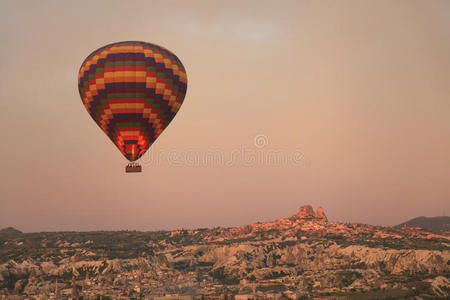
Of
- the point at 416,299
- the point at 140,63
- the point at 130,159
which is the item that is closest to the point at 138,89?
the point at 140,63

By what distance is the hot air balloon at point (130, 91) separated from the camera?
77875mm

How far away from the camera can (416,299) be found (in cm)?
19988

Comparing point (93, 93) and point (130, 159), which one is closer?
point (130, 159)

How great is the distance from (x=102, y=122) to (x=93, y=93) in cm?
444

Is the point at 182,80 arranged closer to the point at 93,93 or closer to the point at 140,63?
the point at 140,63

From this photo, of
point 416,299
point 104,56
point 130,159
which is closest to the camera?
point 130,159

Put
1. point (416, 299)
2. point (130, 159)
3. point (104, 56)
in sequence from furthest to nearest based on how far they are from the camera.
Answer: point (416, 299), point (104, 56), point (130, 159)

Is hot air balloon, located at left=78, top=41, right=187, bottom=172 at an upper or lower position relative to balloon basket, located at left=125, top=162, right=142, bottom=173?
upper

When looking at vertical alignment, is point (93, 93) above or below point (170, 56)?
below

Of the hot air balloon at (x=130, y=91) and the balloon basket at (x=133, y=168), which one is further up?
the hot air balloon at (x=130, y=91)

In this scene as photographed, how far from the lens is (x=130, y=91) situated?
78.4m

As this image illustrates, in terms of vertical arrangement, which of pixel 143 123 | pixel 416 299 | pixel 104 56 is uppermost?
pixel 104 56


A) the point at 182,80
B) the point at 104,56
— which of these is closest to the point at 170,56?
the point at 182,80

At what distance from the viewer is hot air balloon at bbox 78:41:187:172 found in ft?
255
